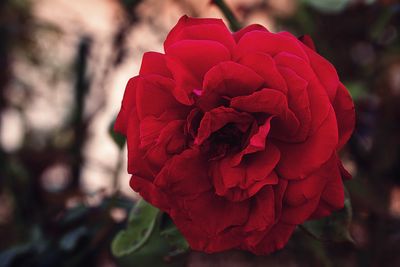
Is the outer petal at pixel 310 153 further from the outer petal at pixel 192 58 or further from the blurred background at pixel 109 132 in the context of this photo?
the blurred background at pixel 109 132

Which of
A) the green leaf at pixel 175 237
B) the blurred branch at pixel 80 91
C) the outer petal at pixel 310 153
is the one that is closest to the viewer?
the outer petal at pixel 310 153

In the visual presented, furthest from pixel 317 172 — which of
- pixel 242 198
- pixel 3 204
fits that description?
pixel 3 204

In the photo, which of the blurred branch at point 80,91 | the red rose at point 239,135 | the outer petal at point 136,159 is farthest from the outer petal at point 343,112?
the blurred branch at point 80,91

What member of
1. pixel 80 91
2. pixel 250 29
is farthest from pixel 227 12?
pixel 80 91

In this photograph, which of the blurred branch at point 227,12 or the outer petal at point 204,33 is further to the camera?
the blurred branch at point 227,12

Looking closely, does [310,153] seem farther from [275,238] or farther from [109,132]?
[109,132]

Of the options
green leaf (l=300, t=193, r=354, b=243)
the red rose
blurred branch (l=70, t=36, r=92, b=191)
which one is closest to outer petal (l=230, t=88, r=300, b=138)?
the red rose
